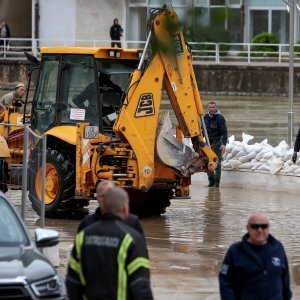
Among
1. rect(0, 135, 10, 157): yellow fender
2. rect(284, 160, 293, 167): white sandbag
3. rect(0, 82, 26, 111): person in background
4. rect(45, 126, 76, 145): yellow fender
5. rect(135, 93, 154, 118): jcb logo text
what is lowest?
rect(284, 160, 293, 167): white sandbag

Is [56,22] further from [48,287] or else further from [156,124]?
[48,287]

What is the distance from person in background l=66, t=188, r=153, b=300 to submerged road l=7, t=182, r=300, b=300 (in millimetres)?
4303

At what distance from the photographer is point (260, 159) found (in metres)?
22.9

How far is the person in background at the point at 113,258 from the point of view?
24.9ft

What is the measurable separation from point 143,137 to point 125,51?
1.65 meters

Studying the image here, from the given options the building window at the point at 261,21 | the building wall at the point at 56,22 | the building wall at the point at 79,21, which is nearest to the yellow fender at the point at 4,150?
the building wall at the point at 56,22

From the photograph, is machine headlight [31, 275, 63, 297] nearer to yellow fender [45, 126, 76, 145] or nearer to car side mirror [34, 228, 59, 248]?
car side mirror [34, 228, 59, 248]

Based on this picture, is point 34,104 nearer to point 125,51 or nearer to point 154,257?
point 125,51

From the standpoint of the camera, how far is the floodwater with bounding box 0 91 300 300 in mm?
12859

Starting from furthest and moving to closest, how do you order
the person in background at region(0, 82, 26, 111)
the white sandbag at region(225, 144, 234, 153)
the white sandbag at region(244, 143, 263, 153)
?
the white sandbag at region(225, 144, 234, 153), the white sandbag at region(244, 143, 263, 153), the person in background at region(0, 82, 26, 111)

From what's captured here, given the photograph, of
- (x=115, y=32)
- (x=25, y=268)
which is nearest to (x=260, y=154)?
(x=25, y=268)

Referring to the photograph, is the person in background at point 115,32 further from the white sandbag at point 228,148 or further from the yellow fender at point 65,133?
the yellow fender at point 65,133

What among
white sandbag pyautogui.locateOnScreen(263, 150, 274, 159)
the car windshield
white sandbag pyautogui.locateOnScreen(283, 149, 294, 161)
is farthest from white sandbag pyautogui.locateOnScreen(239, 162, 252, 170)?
the car windshield

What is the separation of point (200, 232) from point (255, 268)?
8855 mm
